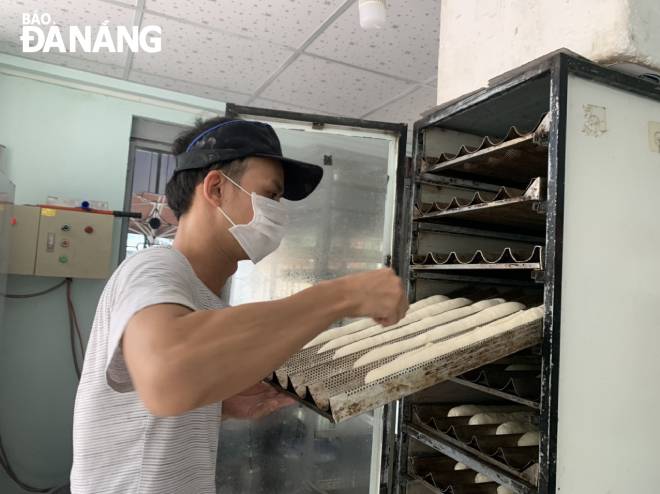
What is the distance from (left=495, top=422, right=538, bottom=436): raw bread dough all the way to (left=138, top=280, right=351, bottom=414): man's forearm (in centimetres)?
82

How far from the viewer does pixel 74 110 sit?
310 centimetres

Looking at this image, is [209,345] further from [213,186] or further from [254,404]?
[254,404]

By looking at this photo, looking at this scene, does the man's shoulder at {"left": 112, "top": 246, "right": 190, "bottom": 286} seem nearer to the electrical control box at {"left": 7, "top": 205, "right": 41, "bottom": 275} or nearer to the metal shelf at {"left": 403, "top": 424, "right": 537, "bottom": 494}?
the metal shelf at {"left": 403, "top": 424, "right": 537, "bottom": 494}

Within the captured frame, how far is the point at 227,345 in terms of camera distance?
0.65 meters

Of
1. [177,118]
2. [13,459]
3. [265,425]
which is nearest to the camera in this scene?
[265,425]

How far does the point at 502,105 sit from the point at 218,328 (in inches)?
42.3

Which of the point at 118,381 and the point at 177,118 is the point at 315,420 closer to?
the point at 118,381

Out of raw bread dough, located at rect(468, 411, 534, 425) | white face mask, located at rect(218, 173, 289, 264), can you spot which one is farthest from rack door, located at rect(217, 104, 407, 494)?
white face mask, located at rect(218, 173, 289, 264)

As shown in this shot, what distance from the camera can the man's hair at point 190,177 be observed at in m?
1.03

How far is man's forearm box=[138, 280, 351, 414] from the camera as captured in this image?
62 centimetres

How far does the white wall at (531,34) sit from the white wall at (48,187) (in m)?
2.43

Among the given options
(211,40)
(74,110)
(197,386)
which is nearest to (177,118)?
(74,110)

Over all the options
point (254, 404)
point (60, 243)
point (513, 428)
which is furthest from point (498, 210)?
point (60, 243)

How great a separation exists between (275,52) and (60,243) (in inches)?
70.6
